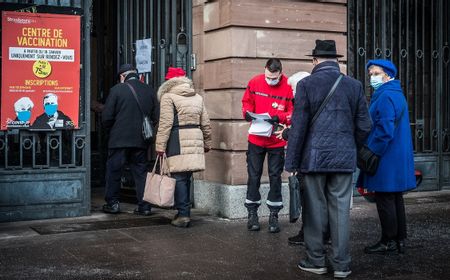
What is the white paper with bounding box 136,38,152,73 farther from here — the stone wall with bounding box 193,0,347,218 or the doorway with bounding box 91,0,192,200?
the stone wall with bounding box 193,0,347,218

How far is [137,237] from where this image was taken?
7.52m

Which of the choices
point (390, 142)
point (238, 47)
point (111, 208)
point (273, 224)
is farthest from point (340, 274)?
point (111, 208)

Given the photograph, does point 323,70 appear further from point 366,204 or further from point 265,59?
point 366,204

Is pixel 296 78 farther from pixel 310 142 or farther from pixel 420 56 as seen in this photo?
pixel 420 56

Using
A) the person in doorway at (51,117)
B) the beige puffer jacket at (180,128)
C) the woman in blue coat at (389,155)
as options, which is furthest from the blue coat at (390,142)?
the person in doorway at (51,117)

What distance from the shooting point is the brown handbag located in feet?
26.2

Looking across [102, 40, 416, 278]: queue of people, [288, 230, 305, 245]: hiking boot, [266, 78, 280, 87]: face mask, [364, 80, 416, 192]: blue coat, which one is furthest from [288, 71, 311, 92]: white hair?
[288, 230, 305, 245]: hiking boot

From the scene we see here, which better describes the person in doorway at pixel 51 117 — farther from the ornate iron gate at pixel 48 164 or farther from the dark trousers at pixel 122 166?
the dark trousers at pixel 122 166

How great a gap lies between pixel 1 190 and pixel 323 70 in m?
4.28

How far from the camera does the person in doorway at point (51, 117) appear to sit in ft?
27.7

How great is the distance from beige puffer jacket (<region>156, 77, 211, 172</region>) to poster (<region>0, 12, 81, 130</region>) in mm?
1266

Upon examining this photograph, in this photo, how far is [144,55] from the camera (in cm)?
985

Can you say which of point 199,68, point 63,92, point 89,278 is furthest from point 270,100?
point 89,278

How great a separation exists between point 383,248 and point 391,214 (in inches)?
13.3
